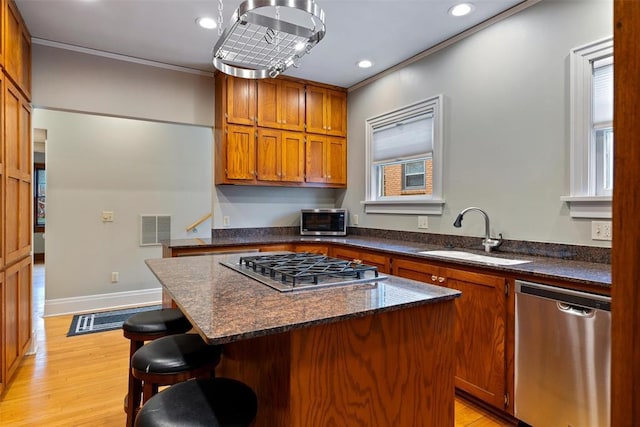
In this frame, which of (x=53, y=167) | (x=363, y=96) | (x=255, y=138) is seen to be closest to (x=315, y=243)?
(x=255, y=138)

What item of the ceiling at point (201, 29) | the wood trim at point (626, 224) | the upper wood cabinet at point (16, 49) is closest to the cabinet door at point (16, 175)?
the upper wood cabinet at point (16, 49)

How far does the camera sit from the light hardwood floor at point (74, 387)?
7.03 feet

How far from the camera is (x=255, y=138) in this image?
3.82 metres

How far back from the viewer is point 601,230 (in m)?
2.12

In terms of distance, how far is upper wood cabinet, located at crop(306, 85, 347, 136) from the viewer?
416 cm

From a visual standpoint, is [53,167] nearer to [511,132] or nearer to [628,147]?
[511,132]

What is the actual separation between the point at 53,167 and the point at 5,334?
240 cm

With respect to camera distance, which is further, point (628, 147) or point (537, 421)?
point (537, 421)

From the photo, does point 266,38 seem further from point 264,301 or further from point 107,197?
point 107,197

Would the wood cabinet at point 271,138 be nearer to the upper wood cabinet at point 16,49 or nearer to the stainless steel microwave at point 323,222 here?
the stainless steel microwave at point 323,222

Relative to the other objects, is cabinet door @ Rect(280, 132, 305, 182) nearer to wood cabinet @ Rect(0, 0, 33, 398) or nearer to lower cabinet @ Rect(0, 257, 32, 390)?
wood cabinet @ Rect(0, 0, 33, 398)

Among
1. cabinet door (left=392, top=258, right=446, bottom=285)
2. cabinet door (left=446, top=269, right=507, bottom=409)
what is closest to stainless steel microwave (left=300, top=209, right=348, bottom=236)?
cabinet door (left=392, top=258, right=446, bottom=285)

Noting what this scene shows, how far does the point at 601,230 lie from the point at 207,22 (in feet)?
10.00

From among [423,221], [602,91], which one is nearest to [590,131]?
[602,91]
